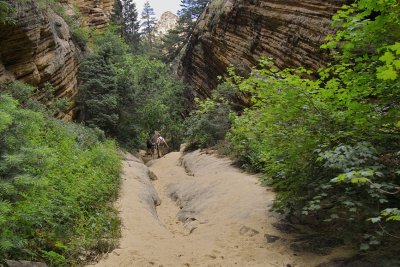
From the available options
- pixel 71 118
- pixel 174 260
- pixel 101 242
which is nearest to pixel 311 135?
pixel 174 260

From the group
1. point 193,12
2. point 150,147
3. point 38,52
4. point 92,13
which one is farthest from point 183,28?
point 38,52

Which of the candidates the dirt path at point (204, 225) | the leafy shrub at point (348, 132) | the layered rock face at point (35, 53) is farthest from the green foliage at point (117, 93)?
the leafy shrub at point (348, 132)

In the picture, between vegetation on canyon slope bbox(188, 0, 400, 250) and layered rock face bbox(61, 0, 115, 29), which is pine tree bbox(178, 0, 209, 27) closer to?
layered rock face bbox(61, 0, 115, 29)

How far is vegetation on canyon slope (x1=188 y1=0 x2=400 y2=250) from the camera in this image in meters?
4.68

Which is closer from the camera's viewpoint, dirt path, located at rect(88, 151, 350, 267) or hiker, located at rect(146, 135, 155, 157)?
dirt path, located at rect(88, 151, 350, 267)

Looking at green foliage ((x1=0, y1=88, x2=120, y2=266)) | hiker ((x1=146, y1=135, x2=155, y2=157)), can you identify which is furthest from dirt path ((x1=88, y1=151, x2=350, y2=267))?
hiker ((x1=146, y1=135, x2=155, y2=157))

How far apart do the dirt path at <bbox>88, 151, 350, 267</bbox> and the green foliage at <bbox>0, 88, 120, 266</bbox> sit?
0.65 m

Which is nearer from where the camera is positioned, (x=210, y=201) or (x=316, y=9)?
(x=210, y=201)

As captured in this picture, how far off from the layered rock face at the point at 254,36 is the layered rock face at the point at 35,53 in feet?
32.3

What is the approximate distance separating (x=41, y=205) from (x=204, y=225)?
4.31 meters

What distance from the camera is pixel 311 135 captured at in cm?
575

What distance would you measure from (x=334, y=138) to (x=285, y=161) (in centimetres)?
127

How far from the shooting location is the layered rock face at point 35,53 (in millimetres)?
12742

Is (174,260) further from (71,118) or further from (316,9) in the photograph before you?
(71,118)
